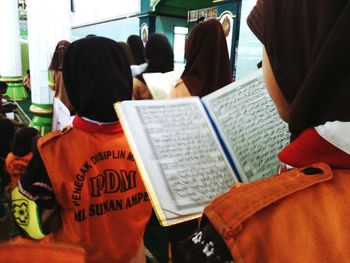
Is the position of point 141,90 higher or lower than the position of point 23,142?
higher

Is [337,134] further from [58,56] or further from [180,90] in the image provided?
[58,56]

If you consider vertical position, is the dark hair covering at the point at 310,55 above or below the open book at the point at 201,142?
above

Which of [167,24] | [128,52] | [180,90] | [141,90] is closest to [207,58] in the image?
[180,90]

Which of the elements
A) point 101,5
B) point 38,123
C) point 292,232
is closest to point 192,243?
point 292,232

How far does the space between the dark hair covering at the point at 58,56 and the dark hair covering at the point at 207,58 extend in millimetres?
1399

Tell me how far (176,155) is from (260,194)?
336 millimetres

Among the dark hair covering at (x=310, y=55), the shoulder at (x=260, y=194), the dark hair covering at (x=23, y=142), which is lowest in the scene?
the dark hair covering at (x=23, y=142)

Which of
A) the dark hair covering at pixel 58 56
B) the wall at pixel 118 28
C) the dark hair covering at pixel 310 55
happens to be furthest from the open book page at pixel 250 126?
the wall at pixel 118 28

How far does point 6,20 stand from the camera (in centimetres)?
531

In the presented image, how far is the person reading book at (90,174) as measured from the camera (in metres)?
1.13

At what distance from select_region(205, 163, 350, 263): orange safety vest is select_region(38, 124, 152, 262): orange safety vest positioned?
0.77m

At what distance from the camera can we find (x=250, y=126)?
34.9 inches

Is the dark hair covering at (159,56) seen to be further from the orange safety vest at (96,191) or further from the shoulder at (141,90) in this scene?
the orange safety vest at (96,191)

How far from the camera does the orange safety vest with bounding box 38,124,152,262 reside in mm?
1134
